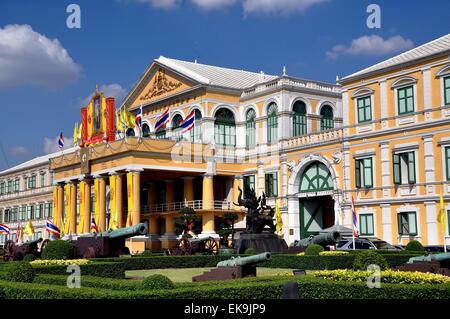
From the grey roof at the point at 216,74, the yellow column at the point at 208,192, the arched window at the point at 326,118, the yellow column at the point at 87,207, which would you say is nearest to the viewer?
the yellow column at the point at 208,192

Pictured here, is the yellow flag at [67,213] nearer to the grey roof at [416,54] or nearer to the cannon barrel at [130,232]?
the cannon barrel at [130,232]

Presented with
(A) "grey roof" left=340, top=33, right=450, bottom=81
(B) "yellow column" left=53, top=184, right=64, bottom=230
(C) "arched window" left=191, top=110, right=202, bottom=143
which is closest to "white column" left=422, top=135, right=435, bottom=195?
(A) "grey roof" left=340, top=33, right=450, bottom=81

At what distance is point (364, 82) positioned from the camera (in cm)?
4447

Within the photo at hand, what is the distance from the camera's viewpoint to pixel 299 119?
2131 inches

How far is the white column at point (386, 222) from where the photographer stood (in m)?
41.9

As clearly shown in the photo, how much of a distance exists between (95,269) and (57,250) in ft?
23.6

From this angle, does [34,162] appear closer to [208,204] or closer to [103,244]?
[208,204]

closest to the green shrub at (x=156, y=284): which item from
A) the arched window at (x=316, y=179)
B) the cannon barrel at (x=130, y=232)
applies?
the cannon barrel at (x=130, y=232)

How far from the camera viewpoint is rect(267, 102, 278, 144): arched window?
53.2 metres

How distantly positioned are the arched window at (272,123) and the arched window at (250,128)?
203 cm

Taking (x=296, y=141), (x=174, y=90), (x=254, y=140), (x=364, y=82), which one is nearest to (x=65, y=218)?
(x=174, y=90)

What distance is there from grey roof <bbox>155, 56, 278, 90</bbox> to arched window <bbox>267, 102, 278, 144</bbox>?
315cm
